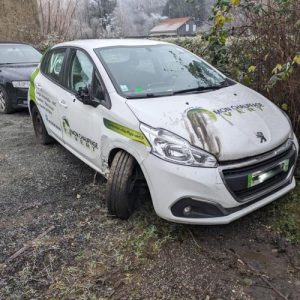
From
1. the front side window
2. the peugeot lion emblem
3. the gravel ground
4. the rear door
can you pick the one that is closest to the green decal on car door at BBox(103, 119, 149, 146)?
the front side window

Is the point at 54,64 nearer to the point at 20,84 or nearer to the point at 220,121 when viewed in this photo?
the point at 220,121

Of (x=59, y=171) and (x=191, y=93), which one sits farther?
(x=59, y=171)

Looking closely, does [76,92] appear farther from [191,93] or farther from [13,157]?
Answer: [13,157]

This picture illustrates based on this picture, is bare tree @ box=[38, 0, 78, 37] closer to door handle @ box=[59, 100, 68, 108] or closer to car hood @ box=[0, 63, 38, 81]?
car hood @ box=[0, 63, 38, 81]

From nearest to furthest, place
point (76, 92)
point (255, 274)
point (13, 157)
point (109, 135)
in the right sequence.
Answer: point (255, 274)
point (109, 135)
point (76, 92)
point (13, 157)

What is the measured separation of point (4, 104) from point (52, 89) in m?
3.68

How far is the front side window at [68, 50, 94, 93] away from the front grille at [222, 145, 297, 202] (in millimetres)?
1762

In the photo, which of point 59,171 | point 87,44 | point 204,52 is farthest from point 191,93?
point 204,52

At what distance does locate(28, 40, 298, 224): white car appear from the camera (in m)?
2.89

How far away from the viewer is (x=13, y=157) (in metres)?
5.26

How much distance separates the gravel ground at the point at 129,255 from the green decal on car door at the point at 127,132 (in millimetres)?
806

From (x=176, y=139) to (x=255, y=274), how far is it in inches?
45.8

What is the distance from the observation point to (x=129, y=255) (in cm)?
304

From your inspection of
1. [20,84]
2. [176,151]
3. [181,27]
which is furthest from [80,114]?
[181,27]
